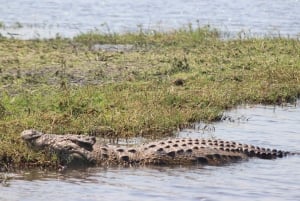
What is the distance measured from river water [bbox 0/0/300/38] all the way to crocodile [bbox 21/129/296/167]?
11723mm

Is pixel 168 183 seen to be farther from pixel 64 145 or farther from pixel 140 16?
pixel 140 16

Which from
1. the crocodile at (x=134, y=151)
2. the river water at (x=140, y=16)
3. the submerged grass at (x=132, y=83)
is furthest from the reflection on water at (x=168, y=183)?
the river water at (x=140, y=16)

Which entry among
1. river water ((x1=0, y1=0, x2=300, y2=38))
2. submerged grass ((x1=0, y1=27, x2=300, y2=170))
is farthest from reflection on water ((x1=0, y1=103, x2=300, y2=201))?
river water ((x1=0, y1=0, x2=300, y2=38))

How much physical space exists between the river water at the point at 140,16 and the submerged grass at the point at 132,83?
12.2ft

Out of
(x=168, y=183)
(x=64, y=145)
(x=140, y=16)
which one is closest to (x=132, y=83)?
(x=64, y=145)

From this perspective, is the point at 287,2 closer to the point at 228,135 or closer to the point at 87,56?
the point at 87,56

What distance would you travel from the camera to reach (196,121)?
37.3 feet

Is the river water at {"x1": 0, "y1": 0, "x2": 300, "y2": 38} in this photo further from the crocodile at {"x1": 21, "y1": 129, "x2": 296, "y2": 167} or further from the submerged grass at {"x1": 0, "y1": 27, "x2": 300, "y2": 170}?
the crocodile at {"x1": 21, "y1": 129, "x2": 296, "y2": 167}

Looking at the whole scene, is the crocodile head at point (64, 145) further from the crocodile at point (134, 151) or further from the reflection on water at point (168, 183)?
the reflection on water at point (168, 183)

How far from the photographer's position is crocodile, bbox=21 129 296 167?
9.02m

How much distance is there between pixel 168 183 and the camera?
8.53 m

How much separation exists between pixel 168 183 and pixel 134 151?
892 mm

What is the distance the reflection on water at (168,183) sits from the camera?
316 inches

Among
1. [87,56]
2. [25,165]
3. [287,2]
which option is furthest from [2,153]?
[287,2]
